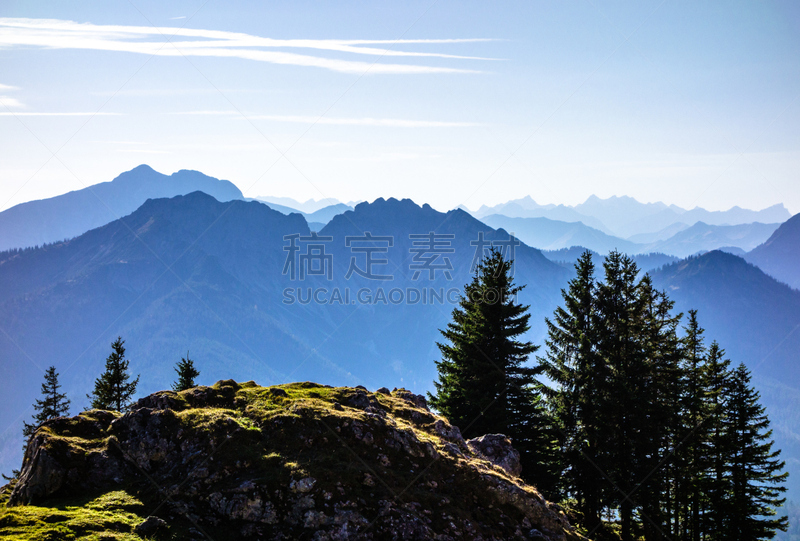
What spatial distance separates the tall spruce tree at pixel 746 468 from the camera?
33.6 m

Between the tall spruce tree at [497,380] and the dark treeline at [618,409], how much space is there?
81 mm

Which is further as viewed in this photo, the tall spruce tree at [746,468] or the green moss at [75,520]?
the tall spruce tree at [746,468]

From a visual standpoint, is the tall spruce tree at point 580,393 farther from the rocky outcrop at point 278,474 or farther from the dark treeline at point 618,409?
the rocky outcrop at point 278,474

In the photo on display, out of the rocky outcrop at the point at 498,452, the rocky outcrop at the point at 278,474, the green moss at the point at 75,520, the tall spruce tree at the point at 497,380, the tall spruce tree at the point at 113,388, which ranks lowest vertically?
the green moss at the point at 75,520

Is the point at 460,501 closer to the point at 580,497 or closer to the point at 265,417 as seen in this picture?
the point at 265,417

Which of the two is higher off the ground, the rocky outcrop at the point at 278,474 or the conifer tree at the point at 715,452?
the conifer tree at the point at 715,452

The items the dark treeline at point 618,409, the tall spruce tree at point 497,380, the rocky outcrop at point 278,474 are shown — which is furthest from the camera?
the tall spruce tree at point 497,380

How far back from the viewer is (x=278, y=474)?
17.3m

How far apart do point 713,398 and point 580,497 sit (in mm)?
13349

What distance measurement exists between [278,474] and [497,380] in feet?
65.9

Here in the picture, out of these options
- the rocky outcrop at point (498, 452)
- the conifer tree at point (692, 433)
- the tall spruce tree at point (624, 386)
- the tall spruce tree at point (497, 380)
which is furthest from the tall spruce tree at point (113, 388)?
the conifer tree at point (692, 433)

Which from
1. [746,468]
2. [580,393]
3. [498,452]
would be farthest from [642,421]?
[746,468]

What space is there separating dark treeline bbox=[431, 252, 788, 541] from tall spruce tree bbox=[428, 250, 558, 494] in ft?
0.27

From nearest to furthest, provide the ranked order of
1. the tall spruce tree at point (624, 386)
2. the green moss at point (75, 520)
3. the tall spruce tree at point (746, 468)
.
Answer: the green moss at point (75, 520)
the tall spruce tree at point (624, 386)
the tall spruce tree at point (746, 468)
